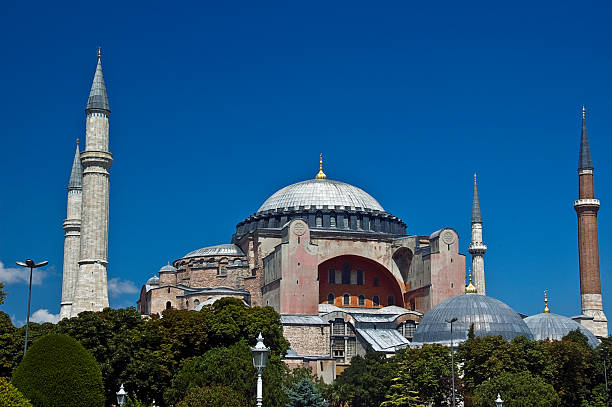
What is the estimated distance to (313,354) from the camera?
45469 mm

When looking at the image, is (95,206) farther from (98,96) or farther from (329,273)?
(329,273)

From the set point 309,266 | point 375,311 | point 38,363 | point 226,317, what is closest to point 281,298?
point 309,266

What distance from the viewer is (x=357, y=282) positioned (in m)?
53.5

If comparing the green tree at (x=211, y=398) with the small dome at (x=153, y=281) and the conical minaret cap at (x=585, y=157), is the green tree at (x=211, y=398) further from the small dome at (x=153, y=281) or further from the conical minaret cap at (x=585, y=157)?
the conical minaret cap at (x=585, y=157)

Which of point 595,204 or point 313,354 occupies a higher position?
point 595,204

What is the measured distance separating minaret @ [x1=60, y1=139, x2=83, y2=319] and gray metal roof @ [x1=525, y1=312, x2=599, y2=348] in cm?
2462

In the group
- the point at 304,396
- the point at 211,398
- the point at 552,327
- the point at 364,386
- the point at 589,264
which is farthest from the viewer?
the point at 589,264

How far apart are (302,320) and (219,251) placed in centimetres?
1152

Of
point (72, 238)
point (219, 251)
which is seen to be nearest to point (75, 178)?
point (72, 238)

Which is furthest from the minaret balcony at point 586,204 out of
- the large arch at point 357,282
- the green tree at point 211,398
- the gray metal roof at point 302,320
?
the green tree at point 211,398

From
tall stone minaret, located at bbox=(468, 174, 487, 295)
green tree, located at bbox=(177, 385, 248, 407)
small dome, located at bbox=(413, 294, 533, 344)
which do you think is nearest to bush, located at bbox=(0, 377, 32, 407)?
green tree, located at bbox=(177, 385, 248, 407)

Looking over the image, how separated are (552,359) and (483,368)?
3234 millimetres

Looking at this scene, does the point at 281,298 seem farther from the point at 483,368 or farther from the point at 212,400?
the point at 212,400

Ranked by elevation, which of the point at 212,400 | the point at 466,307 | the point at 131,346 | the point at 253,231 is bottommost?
the point at 212,400
